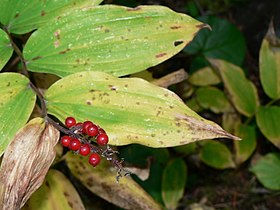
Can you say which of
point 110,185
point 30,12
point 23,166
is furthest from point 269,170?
point 23,166

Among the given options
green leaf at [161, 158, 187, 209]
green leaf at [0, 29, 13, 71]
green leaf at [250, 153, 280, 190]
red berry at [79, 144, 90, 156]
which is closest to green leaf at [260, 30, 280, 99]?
green leaf at [250, 153, 280, 190]

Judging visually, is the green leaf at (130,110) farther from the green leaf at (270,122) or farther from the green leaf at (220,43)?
the green leaf at (220,43)

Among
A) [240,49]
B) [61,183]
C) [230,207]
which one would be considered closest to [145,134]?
[61,183]

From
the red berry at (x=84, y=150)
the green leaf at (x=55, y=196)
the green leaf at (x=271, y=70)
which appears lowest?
the green leaf at (x=271, y=70)

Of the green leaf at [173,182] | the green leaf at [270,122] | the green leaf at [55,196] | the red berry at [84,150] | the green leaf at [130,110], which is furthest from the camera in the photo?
the green leaf at [173,182]

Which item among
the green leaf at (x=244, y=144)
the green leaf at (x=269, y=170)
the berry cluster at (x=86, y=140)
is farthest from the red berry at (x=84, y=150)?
the green leaf at (x=269, y=170)

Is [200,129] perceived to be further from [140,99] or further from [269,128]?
[269,128]
